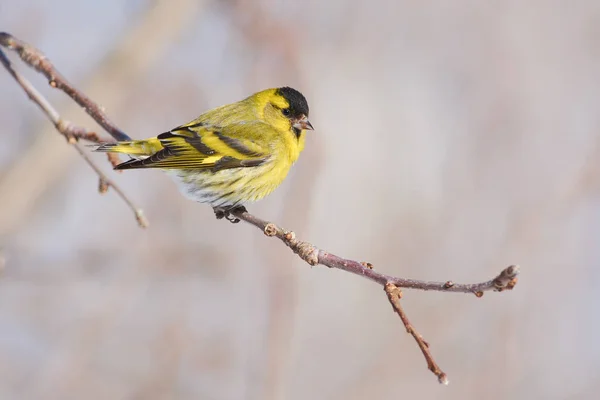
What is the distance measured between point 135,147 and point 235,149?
673 mm

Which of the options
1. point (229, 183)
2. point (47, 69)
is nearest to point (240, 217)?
point (229, 183)

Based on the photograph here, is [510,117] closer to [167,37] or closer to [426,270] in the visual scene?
[426,270]

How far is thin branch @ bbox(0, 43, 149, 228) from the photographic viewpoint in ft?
9.20

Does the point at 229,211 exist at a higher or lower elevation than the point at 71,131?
higher

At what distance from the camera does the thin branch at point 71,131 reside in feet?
9.20

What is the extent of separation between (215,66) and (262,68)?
124 centimetres

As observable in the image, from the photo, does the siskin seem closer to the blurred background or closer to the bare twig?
the blurred background

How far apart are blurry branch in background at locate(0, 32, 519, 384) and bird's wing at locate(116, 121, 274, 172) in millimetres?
359

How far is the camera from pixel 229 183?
3699mm

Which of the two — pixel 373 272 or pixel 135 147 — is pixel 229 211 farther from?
pixel 373 272

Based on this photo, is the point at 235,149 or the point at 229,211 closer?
the point at 229,211

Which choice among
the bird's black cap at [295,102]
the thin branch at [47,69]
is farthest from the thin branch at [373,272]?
the bird's black cap at [295,102]

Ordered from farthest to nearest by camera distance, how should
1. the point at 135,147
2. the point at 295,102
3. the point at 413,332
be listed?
1. the point at 295,102
2. the point at 135,147
3. the point at 413,332

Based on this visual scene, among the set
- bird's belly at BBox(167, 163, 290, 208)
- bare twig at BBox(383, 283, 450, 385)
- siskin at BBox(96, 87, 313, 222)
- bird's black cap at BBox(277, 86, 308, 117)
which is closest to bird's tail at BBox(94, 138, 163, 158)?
siskin at BBox(96, 87, 313, 222)
